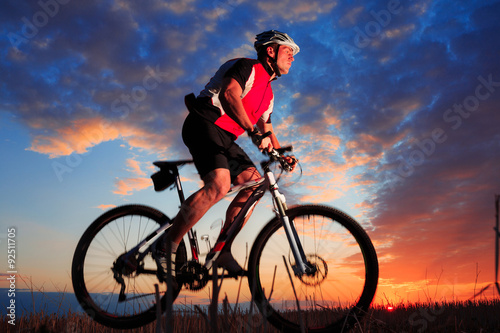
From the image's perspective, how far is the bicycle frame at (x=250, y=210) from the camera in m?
3.60

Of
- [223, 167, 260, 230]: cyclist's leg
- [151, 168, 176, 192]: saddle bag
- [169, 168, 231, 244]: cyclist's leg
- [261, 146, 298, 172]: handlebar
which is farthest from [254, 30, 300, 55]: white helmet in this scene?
[151, 168, 176, 192]: saddle bag

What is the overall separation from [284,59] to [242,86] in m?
0.74

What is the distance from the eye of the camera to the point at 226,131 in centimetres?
401

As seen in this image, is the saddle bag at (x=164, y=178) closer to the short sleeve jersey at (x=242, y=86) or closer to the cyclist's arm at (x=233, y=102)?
the short sleeve jersey at (x=242, y=86)

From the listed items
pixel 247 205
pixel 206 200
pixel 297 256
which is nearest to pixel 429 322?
pixel 297 256

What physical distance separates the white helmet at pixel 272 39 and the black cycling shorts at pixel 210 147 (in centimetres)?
107

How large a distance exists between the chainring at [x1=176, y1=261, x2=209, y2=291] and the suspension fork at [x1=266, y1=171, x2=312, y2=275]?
91 cm

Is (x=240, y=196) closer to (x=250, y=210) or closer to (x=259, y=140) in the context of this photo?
(x=250, y=210)

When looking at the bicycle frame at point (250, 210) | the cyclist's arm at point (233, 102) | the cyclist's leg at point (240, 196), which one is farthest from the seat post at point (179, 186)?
the cyclist's arm at point (233, 102)

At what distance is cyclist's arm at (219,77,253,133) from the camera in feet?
12.0

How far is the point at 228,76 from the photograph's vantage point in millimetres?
3844

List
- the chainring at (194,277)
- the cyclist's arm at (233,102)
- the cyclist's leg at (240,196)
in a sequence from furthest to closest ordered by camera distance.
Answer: the cyclist's leg at (240,196) → the chainring at (194,277) → the cyclist's arm at (233,102)

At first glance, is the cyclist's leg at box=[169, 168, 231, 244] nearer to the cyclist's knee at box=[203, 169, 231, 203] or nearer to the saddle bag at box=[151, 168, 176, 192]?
the cyclist's knee at box=[203, 169, 231, 203]

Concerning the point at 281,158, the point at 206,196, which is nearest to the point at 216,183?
the point at 206,196
